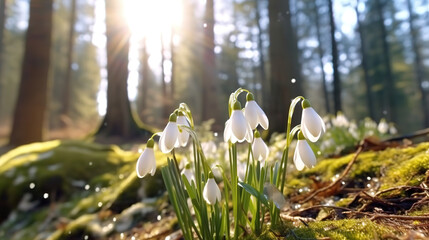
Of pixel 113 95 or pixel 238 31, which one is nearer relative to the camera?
pixel 113 95

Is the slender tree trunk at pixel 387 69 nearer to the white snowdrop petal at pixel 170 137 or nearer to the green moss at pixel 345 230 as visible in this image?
the green moss at pixel 345 230

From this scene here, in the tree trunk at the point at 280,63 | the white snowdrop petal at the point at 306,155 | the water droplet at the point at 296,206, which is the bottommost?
the water droplet at the point at 296,206

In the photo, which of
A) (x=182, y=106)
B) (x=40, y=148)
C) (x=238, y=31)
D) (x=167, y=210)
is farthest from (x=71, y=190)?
(x=238, y=31)

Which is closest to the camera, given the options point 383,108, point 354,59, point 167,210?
point 167,210

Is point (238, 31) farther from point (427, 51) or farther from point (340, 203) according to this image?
point (340, 203)

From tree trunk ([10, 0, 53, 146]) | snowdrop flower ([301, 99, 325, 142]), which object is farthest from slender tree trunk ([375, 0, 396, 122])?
snowdrop flower ([301, 99, 325, 142])

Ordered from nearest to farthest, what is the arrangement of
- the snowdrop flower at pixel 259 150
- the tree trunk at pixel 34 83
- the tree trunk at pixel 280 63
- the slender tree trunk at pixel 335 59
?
the snowdrop flower at pixel 259 150, the tree trunk at pixel 280 63, the tree trunk at pixel 34 83, the slender tree trunk at pixel 335 59

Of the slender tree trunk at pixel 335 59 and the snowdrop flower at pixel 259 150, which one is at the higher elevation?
the slender tree trunk at pixel 335 59

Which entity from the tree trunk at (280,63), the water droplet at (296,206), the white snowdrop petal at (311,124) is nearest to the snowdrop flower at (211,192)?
the white snowdrop petal at (311,124)
